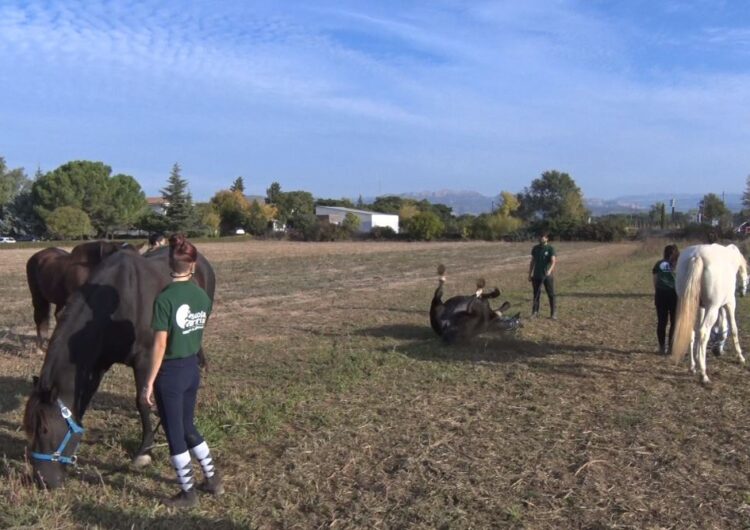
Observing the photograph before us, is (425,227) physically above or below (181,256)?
above

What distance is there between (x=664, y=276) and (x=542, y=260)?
342cm

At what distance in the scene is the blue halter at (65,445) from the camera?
397cm

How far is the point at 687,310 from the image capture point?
6.79 metres

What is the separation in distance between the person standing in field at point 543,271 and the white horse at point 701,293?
449 centimetres

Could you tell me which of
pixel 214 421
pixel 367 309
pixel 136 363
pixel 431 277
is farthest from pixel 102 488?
pixel 431 277

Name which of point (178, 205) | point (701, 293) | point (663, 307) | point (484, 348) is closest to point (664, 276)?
point (663, 307)

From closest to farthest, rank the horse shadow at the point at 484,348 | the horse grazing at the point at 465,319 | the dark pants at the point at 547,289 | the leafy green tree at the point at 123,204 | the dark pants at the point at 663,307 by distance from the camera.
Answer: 1. the horse shadow at the point at 484,348
2. the dark pants at the point at 663,307
3. the horse grazing at the point at 465,319
4. the dark pants at the point at 547,289
5. the leafy green tree at the point at 123,204

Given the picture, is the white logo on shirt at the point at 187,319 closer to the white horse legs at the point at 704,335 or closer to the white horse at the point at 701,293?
the white horse at the point at 701,293

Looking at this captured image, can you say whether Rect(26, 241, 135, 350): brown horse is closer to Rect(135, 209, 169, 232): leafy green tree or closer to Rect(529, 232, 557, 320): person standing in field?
Rect(529, 232, 557, 320): person standing in field

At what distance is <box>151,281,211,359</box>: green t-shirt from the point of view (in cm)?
379

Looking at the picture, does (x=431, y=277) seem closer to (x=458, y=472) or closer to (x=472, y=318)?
(x=472, y=318)

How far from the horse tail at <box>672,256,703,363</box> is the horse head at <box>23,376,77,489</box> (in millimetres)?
5923

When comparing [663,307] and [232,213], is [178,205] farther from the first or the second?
[663,307]

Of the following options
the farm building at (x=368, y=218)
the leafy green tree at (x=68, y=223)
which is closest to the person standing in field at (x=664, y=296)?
the leafy green tree at (x=68, y=223)
